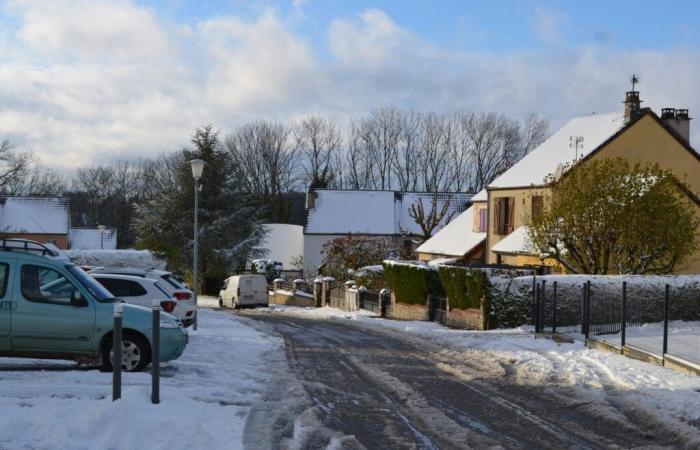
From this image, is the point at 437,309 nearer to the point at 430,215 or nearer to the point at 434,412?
the point at 434,412

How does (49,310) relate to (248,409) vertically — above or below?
above

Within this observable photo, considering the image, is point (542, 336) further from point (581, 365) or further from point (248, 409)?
point (248, 409)

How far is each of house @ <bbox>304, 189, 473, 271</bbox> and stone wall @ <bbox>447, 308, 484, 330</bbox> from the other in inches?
1331

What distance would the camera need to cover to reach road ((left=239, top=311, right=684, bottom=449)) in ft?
28.3

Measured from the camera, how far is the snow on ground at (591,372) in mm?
10609

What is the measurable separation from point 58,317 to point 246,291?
32.8 m

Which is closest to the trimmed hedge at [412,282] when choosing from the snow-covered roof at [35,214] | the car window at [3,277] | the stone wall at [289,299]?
the stone wall at [289,299]

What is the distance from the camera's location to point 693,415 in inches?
387

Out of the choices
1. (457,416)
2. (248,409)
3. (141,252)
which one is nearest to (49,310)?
(248,409)

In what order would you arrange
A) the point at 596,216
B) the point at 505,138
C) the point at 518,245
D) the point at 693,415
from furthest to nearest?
the point at 505,138 < the point at 518,245 < the point at 596,216 < the point at 693,415

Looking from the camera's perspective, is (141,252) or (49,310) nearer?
(49,310)

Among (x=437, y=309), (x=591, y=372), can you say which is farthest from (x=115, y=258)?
(x=591, y=372)

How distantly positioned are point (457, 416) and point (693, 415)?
273 cm

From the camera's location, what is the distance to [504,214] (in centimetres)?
4125
